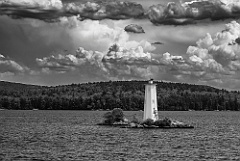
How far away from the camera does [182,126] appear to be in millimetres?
79062

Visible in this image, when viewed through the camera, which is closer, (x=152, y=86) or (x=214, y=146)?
(x=214, y=146)

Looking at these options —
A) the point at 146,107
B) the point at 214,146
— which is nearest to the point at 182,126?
the point at 146,107

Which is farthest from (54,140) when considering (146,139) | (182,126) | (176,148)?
(182,126)

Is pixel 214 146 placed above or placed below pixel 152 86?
below

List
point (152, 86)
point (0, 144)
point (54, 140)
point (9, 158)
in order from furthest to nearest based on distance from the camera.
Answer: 1. point (152, 86)
2. point (54, 140)
3. point (0, 144)
4. point (9, 158)

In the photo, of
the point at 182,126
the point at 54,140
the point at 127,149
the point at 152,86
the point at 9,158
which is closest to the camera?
the point at 9,158

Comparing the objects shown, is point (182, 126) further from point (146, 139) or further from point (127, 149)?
point (127, 149)

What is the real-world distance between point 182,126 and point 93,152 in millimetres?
34538

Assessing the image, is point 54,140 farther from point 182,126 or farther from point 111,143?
point 182,126

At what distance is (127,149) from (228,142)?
1582cm

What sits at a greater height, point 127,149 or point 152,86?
point 152,86

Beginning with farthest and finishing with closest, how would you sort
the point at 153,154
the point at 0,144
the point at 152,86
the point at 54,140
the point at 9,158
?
the point at 152,86
the point at 54,140
the point at 0,144
the point at 153,154
the point at 9,158

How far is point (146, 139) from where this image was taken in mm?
60656

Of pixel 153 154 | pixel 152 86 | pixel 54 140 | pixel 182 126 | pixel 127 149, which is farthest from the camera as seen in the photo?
pixel 182 126
